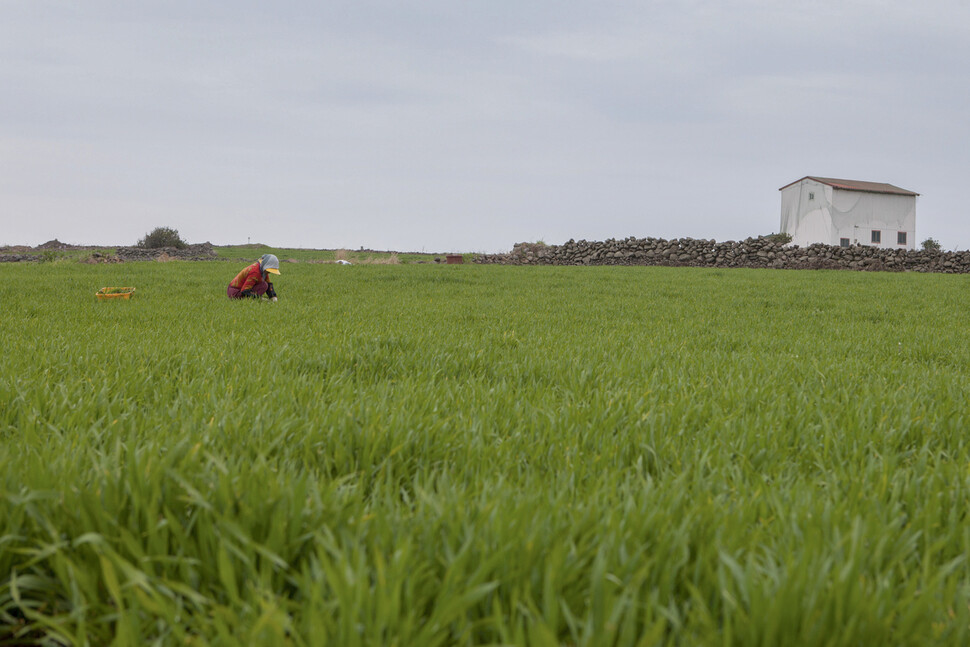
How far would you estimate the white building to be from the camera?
41469 millimetres

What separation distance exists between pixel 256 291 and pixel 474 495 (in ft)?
30.1

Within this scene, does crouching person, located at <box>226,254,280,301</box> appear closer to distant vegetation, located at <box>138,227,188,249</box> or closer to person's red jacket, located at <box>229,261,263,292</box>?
person's red jacket, located at <box>229,261,263,292</box>

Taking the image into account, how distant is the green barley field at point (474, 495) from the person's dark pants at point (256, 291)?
5.00 m

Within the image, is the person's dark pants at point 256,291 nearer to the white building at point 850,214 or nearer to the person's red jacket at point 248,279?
the person's red jacket at point 248,279

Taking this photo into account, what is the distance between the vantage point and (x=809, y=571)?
1.13 metres

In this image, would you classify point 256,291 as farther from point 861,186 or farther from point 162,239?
point 861,186

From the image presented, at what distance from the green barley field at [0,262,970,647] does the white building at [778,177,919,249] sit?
144 feet

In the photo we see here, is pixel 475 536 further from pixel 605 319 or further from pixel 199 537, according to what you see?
pixel 605 319

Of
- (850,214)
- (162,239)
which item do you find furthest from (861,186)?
(162,239)

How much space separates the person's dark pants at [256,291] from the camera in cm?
939

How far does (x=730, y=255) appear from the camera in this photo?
2902cm

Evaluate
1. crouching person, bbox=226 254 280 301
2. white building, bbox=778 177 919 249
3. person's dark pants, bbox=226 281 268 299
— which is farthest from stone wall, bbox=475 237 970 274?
crouching person, bbox=226 254 280 301

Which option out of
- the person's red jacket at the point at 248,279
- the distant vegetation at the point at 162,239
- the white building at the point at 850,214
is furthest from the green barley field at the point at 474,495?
the white building at the point at 850,214

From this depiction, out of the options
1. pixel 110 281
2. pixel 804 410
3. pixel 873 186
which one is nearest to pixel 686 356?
pixel 804 410
